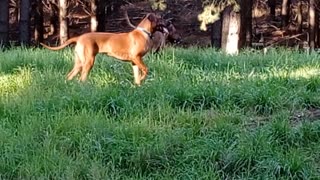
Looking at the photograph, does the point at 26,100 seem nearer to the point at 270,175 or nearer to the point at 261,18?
the point at 270,175

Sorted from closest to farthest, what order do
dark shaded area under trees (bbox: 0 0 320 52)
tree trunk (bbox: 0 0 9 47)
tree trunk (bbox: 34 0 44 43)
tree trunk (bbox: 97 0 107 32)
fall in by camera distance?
tree trunk (bbox: 0 0 9 47) → dark shaded area under trees (bbox: 0 0 320 52) → tree trunk (bbox: 97 0 107 32) → tree trunk (bbox: 34 0 44 43)

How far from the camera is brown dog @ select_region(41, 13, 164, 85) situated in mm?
8625

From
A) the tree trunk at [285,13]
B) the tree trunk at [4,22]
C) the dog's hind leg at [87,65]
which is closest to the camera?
the dog's hind leg at [87,65]

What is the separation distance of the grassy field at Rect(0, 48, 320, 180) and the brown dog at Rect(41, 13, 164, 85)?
0.19 metres

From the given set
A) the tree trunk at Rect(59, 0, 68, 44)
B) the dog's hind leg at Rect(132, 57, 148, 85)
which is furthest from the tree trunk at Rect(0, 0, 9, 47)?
the dog's hind leg at Rect(132, 57, 148, 85)

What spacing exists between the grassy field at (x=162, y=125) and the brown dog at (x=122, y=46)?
19 cm

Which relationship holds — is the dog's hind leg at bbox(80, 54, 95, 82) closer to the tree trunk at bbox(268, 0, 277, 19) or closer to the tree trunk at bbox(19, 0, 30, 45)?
the tree trunk at bbox(19, 0, 30, 45)

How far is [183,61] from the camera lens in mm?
10273

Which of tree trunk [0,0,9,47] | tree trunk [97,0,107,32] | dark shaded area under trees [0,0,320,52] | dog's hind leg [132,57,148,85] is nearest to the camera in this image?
dog's hind leg [132,57,148,85]

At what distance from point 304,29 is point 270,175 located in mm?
25075

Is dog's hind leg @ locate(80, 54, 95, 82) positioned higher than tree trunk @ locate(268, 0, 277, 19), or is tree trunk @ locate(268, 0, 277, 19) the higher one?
tree trunk @ locate(268, 0, 277, 19)

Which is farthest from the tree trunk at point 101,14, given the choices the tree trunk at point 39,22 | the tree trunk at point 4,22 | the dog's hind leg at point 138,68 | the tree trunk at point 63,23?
the dog's hind leg at point 138,68

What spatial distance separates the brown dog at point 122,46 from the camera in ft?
28.3

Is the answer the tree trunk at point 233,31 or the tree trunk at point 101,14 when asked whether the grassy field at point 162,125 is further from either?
the tree trunk at point 101,14
